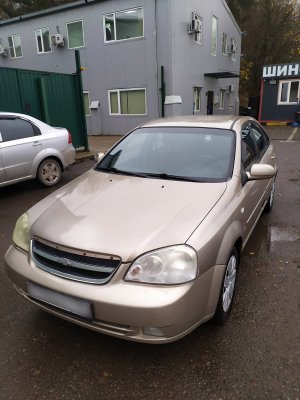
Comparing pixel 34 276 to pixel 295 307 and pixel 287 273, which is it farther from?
pixel 287 273

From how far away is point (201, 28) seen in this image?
1606cm

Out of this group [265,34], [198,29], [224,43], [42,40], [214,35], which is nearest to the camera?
[198,29]

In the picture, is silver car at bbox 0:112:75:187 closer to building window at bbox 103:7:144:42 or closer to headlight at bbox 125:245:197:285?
headlight at bbox 125:245:197:285

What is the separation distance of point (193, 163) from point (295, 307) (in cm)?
158

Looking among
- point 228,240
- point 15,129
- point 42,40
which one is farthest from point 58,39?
point 228,240

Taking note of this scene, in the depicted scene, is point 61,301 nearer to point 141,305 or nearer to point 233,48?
point 141,305

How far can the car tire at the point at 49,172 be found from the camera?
6463 millimetres

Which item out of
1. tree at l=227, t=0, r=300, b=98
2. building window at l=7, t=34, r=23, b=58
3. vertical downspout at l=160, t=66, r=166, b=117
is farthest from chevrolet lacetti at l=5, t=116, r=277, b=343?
tree at l=227, t=0, r=300, b=98

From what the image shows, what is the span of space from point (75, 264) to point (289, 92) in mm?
20213

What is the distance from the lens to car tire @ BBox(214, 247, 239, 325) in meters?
2.44

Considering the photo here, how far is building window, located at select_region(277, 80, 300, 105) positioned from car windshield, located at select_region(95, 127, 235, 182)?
18.1 meters

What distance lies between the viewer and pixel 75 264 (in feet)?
6.95

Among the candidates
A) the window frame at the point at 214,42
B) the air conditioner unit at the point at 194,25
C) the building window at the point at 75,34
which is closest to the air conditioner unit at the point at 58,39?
the building window at the point at 75,34

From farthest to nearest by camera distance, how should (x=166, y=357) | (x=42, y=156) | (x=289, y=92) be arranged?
(x=289, y=92)
(x=42, y=156)
(x=166, y=357)
